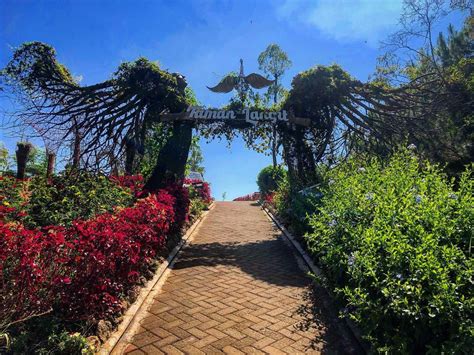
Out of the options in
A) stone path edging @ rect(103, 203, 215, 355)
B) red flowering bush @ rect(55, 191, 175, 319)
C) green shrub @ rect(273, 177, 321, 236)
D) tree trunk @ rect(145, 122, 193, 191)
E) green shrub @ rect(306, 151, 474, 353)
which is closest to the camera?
green shrub @ rect(306, 151, 474, 353)

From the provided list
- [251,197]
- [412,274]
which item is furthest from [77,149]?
[251,197]

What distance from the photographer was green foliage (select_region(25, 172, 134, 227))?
6580 mm

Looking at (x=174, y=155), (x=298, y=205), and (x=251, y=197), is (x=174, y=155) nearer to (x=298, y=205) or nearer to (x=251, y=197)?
(x=298, y=205)

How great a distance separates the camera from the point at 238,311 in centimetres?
496

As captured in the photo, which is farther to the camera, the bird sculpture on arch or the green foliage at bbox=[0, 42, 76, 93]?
the bird sculpture on arch

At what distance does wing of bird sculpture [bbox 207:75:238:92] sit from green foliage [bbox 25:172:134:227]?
16.5 feet

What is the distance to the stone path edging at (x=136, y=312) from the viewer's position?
389 cm

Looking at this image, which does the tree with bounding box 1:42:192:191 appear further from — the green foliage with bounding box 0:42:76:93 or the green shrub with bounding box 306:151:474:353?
the green shrub with bounding box 306:151:474:353

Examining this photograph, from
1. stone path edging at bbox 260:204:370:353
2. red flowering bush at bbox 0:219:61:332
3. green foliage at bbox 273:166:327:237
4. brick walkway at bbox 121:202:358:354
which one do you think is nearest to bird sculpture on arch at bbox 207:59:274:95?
green foliage at bbox 273:166:327:237

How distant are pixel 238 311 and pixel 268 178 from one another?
18.7m

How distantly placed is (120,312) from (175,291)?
1.35 metres

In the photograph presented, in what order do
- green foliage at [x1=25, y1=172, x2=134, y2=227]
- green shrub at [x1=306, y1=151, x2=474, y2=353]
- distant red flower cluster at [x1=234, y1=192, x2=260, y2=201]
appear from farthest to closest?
distant red flower cluster at [x1=234, y1=192, x2=260, y2=201] → green foliage at [x1=25, y1=172, x2=134, y2=227] → green shrub at [x1=306, y1=151, x2=474, y2=353]

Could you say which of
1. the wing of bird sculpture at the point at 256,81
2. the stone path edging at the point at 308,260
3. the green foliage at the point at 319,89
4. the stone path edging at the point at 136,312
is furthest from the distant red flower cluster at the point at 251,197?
the stone path edging at the point at 136,312

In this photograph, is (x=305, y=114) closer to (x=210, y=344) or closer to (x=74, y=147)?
(x=74, y=147)
